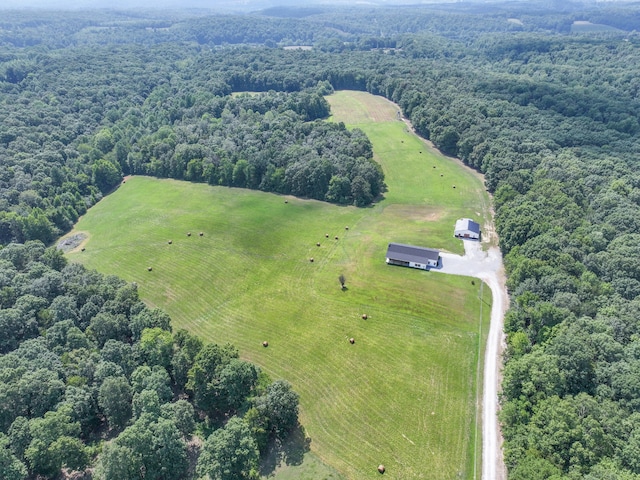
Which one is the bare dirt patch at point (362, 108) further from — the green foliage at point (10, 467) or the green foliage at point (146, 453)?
the green foliage at point (10, 467)

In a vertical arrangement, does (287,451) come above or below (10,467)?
below

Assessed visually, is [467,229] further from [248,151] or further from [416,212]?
[248,151]

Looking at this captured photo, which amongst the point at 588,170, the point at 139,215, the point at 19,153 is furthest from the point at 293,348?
the point at 19,153

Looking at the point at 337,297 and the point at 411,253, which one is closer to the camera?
the point at 337,297

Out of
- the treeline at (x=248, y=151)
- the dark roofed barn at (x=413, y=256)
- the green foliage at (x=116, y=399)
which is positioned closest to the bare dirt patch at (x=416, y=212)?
the treeline at (x=248, y=151)

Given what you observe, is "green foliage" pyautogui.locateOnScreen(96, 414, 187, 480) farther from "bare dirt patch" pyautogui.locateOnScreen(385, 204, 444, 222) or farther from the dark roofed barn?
"bare dirt patch" pyautogui.locateOnScreen(385, 204, 444, 222)

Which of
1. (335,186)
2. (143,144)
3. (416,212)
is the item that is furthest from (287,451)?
(143,144)

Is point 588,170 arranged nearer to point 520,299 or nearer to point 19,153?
point 520,299
